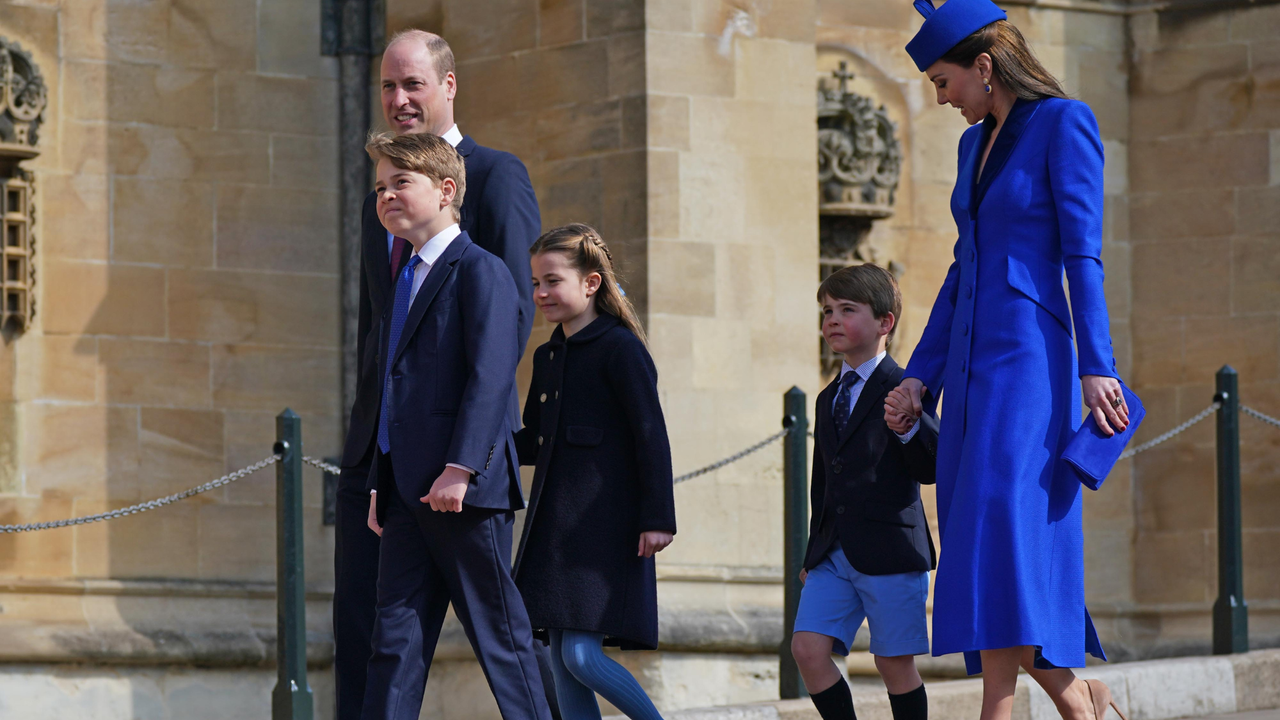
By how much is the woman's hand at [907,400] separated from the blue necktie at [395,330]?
43.0 inches

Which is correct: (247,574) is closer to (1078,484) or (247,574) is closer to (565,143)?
(565,143)

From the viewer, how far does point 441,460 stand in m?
4.11

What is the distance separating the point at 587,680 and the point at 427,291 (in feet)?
3.20

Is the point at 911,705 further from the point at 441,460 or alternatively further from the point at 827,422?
the point at 441,460

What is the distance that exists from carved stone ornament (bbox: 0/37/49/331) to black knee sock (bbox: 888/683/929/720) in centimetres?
431

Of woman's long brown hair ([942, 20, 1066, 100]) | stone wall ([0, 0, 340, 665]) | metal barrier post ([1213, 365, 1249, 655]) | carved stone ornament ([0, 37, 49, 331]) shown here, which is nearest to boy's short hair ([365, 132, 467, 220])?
woman's long brown hair ([942, 20, 1066, 100])

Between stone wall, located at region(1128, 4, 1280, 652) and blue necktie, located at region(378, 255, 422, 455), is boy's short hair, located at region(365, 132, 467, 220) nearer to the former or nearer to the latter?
blue necktie, located at region(378, 255, 422, 455)

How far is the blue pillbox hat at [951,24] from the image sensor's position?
3881mm

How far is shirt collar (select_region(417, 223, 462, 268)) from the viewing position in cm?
425

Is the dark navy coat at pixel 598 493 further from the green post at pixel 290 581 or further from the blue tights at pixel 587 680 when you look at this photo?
the green post at pixel 290 581

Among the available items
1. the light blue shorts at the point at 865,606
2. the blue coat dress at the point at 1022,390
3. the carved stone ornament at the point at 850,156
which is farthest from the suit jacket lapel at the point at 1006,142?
the carved stone ornament at the point at 850,156

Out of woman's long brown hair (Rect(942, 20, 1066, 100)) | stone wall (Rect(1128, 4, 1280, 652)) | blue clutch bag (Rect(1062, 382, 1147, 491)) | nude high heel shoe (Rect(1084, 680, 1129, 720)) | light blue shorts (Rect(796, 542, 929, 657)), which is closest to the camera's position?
blue clutch bag (Rect(1062, 382, 1147, 491))

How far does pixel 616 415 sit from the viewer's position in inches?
178

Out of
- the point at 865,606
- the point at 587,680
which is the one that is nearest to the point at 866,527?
the point at 865,606
